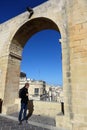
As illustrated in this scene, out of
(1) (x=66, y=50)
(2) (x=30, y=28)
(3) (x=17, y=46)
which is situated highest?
(2) (x=30, y=28)

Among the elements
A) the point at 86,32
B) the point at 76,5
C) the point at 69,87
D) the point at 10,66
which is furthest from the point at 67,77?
the point at 10,66

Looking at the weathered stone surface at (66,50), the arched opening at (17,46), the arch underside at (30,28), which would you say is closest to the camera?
the weathered stone surface at (66,50)

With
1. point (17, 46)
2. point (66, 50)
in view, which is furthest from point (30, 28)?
point (66, 50)

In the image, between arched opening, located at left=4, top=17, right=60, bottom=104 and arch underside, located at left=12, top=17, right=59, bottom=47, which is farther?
arched opening, located at left=4, top=17, right=60, bottom=104

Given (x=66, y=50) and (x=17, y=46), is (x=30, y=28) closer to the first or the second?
(x=17, y=46)

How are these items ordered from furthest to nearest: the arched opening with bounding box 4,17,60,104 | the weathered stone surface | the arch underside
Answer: the arched opening with bounding box 4,17,60,104, the arch underside, the weathered stone surface

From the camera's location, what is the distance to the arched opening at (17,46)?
6652 millimetres

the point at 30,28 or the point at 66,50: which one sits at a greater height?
the point at 30,28

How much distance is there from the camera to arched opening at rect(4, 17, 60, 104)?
6.65 meters

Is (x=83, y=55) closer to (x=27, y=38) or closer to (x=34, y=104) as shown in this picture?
(x=34, y=104)

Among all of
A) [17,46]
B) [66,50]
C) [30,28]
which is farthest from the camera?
[17,46]

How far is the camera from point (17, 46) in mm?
7551

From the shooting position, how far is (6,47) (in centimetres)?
712

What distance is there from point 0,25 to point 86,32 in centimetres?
590
